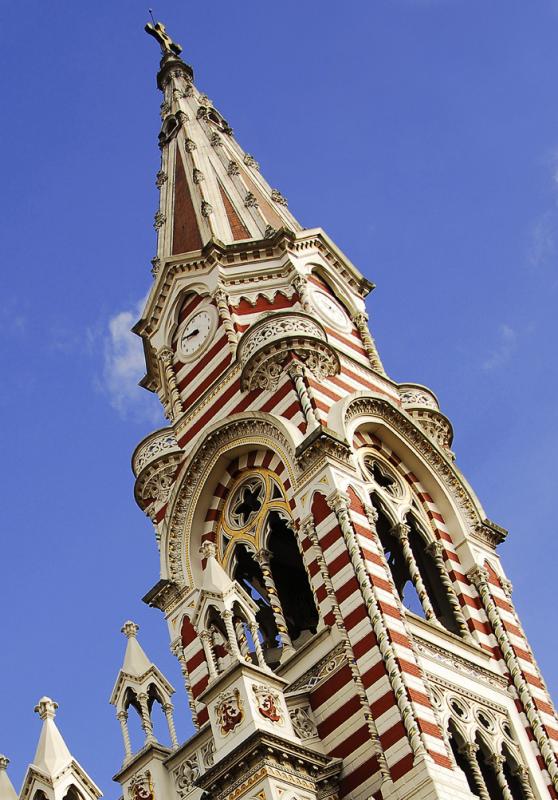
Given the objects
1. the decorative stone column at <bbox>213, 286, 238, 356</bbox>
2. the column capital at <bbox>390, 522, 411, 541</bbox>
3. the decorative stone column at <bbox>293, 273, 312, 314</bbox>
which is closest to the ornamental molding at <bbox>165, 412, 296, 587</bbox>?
the decorative stone column at <bbox>213, 286, 238, 356</bbox>

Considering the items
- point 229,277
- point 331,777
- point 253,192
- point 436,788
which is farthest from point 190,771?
point 253,192

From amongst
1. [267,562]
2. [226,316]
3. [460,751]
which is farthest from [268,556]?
[226,316]

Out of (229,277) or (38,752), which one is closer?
(38,752)

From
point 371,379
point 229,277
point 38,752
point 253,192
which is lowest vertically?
point 38,752

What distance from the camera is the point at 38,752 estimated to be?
81.1 feet

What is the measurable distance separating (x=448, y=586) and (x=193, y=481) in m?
5.41

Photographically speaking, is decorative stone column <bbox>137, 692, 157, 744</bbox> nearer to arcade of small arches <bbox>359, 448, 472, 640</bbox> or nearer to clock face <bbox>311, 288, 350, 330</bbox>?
arcade of small arches <bbox>359, 448, 472, 640</bbox>

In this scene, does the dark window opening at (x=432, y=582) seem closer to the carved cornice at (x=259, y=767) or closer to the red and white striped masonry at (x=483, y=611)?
the red and white striped masonry at (x=483, y=611)

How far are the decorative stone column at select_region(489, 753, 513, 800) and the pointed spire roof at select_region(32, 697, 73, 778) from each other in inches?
278

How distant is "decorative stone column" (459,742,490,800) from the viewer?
23453 mm

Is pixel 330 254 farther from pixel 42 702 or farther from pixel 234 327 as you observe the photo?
pixel 42 702

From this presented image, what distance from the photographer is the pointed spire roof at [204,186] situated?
34312 millimetres

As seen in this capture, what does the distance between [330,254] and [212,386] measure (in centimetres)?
534

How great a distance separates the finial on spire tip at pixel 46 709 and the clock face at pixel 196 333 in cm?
905
